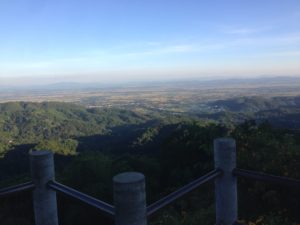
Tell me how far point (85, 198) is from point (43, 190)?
19.4 inches

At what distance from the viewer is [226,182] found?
2.22 metres

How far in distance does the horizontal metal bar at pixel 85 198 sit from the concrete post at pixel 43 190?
0.05 m

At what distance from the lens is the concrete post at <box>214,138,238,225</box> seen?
2.19 m

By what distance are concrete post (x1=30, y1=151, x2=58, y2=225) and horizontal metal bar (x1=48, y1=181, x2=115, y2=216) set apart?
5cm

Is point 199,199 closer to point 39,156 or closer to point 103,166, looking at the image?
point 39,156

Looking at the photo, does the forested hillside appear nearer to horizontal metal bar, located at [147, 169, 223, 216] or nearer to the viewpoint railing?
the viewpoint railing

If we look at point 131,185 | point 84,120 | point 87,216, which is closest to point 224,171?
point 131,185

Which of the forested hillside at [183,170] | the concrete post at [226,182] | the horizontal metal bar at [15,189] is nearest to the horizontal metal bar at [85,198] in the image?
the horizontal metal bar at [15,189]

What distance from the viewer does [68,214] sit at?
11.5 m

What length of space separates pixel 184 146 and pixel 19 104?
89844mm

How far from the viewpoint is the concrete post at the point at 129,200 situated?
155 centimetres

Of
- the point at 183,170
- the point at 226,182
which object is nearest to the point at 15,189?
the point at 226,182

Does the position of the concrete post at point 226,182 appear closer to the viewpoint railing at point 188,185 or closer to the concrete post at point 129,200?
the viewpoint railing at point 188,185

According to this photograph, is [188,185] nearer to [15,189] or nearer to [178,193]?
[178,193]
